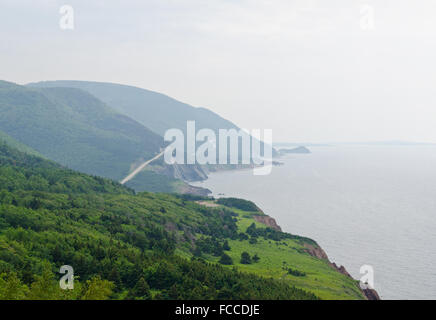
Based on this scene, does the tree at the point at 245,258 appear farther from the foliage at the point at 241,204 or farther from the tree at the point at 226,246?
the foliage at the point at 241,204

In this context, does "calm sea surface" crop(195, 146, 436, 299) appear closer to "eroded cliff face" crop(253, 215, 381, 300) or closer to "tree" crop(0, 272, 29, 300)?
"eroded cliff face" crop(253, 215, 381, 300)

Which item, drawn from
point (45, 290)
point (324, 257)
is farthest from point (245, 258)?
point (45, 290)

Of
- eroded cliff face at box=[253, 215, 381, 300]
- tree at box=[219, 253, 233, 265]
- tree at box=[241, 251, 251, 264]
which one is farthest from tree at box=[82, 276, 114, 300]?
eroded cliff face at box=[253, 215, 381, 300]

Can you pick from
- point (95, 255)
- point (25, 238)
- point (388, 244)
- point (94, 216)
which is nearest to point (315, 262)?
point (388, 244)

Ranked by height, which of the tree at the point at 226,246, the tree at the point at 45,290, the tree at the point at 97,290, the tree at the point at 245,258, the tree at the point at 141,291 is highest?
the tree at the point at 45,290

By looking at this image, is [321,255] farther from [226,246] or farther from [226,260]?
[226,260]

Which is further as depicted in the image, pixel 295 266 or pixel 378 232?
pixel 378 232

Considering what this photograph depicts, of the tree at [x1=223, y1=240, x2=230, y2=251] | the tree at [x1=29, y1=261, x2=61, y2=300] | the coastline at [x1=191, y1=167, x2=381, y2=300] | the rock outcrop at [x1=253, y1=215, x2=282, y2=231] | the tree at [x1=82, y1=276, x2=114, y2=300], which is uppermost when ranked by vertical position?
the tree at [x1=29, y1=261, x2=61, y2=300]

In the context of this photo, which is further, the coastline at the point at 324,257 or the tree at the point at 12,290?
the coastline at the point at 324,257

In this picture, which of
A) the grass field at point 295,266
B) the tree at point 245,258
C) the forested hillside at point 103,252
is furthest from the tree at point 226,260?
the forested hillside at point 103,252

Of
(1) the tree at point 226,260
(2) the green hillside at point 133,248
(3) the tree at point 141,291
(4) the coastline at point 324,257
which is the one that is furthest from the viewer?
(1) the tree at point 226,260
